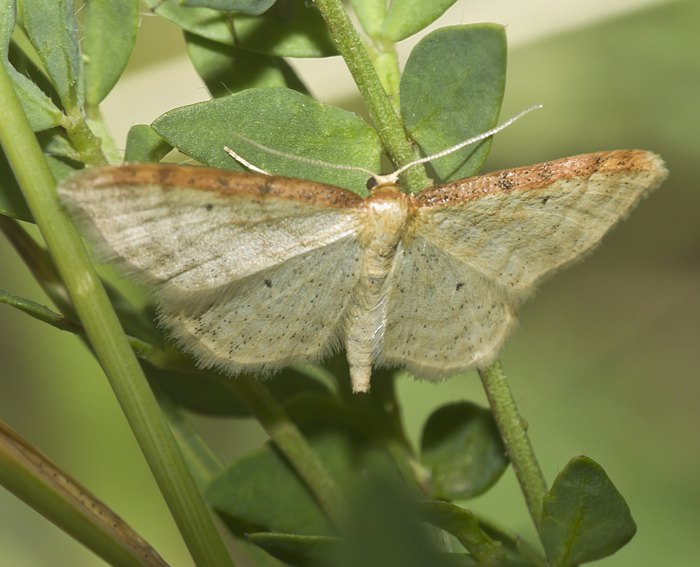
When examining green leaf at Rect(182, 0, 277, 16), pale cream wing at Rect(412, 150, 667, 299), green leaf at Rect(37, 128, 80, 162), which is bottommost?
pale cream wing at Rect(412, 150, 667, 299)

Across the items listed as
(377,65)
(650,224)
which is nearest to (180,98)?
(377,65)

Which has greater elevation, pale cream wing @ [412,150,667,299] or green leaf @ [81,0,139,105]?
green leaf @ [81,0,139,105]

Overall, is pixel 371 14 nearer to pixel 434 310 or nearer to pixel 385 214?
pixel 385 214

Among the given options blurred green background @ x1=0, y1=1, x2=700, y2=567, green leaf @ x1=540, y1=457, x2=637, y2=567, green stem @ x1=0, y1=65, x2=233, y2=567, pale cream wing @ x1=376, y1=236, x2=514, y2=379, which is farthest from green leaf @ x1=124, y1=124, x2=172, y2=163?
blurred green background @ x1=0, y1=1, x2=700, y2=567

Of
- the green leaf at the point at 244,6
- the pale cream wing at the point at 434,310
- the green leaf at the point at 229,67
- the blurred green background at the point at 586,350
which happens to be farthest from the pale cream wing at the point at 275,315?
the blurred green background at the point at 586,350

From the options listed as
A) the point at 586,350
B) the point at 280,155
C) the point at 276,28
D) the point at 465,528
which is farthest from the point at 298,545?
the point at 586,350

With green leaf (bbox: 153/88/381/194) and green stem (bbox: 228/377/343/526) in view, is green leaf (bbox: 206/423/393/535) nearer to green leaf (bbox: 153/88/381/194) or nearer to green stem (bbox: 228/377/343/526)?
green stem (bbox: 228/377/343/526)

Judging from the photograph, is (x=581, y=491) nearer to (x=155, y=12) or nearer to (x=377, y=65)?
(x=377, y=65)
